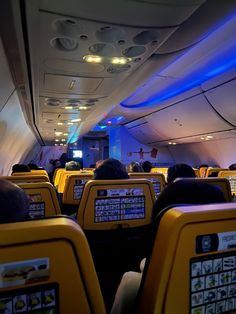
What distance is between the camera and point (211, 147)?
12.0 metres

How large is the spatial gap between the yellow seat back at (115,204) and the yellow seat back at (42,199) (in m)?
0.25

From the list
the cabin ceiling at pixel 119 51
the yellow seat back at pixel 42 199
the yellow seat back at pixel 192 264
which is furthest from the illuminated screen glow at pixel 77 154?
the yellow seat back at pixel 192 264

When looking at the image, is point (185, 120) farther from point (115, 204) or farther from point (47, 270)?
point (47, 270)

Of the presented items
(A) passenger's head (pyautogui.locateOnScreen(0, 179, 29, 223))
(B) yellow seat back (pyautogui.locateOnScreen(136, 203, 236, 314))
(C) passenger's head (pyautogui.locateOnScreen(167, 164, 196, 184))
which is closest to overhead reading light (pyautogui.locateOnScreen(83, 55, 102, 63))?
(C) passenger's head (pyautogui.locateOnScreen(167, 164, 196, 184))

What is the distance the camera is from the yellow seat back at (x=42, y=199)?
2.63 m

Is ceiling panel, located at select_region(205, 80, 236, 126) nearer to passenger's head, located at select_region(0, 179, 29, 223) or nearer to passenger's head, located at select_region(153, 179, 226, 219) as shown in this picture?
passenger's head, located at select_region(153, 179, 226, 219)

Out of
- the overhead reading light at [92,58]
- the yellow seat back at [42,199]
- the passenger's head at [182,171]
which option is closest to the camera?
the yellow seat back at [42,199]

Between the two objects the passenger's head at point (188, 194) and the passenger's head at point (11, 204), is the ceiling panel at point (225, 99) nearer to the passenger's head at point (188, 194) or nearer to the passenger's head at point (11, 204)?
the passenger's head at point (188, 194)

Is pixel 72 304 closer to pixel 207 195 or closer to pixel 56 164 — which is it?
pixel 207 195

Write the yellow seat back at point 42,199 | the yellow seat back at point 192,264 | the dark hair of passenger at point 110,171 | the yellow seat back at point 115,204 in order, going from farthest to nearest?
the dark hair of passenger at point 110,171
the yellow seat back at point 115,204
the yellow seat back at point 42,199
the yellow seat back at point 192,264

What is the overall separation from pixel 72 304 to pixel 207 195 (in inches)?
32.6

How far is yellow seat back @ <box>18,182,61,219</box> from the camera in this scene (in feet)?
8.62

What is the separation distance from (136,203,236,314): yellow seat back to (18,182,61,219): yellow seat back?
172 centimetres

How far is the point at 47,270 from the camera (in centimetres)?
86
